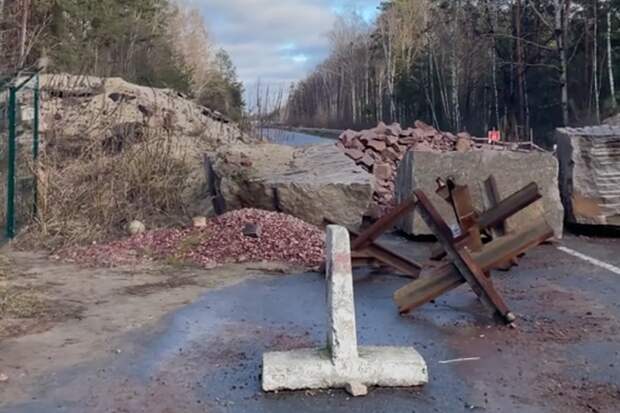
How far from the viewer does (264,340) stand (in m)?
6.18

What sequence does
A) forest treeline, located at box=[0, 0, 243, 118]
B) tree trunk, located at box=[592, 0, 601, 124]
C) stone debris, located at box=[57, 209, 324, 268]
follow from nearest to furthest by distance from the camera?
stone debris, located at box=[57, 209, 324, 268] < forest treeline, located at box=[0, 0, 243, 118] < tree trunk, located at box=[592, 0, 601, 124]

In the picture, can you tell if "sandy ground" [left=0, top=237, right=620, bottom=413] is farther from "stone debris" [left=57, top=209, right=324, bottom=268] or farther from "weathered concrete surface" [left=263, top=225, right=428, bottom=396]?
Result: "stone debris" [left=57, top=209, right=324, bottom=268]

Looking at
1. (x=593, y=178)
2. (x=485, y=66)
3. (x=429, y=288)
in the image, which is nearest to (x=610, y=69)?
(x=485, y=66)

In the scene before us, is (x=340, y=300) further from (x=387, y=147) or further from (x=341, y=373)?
(x=387, y=147)

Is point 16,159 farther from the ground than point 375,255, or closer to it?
farther from the ground

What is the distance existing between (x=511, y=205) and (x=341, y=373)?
3.29 m

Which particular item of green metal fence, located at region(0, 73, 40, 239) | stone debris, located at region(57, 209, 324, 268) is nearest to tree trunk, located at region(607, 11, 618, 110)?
stone debris, located at region(57, 209, 324, 268)

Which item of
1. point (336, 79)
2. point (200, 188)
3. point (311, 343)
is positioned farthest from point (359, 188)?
point (336, 79)

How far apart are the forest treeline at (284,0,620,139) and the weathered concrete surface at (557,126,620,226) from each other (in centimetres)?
2016

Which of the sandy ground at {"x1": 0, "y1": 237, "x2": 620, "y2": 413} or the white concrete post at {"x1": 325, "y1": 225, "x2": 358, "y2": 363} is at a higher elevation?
the white concrete post at {"x1": 325, "y1": 225, "x2": 358, "y2": 363}

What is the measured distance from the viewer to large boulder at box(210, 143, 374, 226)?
475 inches

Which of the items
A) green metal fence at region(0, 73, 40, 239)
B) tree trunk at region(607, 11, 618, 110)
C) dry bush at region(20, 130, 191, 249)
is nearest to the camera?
green metal fence at region(0, 73, 40, 239)

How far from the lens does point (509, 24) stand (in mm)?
46344

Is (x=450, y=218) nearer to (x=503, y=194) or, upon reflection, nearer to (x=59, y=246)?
(x=503, y=194)
